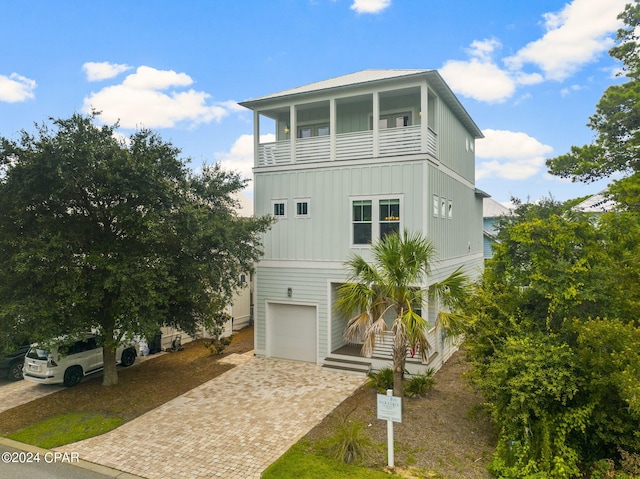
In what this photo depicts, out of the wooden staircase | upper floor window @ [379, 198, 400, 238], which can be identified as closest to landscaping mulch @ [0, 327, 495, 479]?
the wooden staircase

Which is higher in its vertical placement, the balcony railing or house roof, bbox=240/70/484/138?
house roof, bbox=240/70/484/138

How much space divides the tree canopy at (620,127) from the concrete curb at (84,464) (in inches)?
605

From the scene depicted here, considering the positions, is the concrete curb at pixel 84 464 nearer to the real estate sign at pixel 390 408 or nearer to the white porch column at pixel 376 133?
the real estate sign at pixel 390 408

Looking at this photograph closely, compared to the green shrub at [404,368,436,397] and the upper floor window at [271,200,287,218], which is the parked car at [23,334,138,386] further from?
the green shrub at [404,368,436,397]

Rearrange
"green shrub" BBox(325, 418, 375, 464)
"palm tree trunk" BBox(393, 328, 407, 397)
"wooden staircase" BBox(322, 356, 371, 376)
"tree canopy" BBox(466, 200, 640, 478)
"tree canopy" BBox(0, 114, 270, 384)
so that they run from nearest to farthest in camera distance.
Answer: "tree canopy" BBox(466, 200, 640, 478) → "green shrub" BBox(325, 418, 375, 464) → "palm tree trunk" BBox(393, 328, 407, 397) → "tree canopy" BBox(0, 114, 270, 384) → "wooden staircase" BBox(322, 356, 371, 376)

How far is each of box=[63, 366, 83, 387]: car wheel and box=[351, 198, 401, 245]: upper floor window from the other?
10.1m

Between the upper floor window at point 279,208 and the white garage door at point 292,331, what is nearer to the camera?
the white garage door at point 292,331

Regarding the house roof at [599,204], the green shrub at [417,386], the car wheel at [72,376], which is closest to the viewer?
the green shrub at [417,386]

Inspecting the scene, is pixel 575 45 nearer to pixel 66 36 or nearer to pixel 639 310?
Answer: pixel 639 310

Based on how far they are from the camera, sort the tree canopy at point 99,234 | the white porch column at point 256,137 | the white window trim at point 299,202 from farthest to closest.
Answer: the white porch column at point 256,137 < the white window trim at point 299,202 < the tree canopy at point 99,234

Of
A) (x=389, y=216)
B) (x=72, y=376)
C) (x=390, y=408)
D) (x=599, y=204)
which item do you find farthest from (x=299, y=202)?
(x=599, y=204)

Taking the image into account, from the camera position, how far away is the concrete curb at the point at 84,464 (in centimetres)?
763

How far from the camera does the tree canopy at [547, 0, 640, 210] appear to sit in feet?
43.5

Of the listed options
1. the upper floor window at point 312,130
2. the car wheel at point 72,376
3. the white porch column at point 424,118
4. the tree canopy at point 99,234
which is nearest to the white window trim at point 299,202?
the upper floor window at point 312,130
